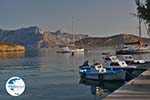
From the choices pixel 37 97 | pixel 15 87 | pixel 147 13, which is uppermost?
pixel 147 13

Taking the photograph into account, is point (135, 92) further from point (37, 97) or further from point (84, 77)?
point (84, 77)

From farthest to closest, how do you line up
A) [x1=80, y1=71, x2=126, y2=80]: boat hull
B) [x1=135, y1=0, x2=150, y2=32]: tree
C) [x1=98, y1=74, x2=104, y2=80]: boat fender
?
[x1=98, y1=74, x2=104, y2=80]: boat fender < [x1=80, y1=71, x2=126, y2=80]: boat hull < [x1=135, y1=0, x2=150, y2=32]: tree

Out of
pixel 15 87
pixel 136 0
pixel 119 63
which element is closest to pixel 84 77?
pixel 119 63

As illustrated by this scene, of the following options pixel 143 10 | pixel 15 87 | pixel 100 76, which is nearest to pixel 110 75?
pixel 100 76

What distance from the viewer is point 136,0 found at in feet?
72.6

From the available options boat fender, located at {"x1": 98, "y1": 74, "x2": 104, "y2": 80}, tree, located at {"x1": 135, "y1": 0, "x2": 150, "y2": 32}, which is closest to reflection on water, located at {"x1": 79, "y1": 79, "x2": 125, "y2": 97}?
boat fender, located at {"x1": 98, "y1": 74, "x2": 104, "y2": 80}

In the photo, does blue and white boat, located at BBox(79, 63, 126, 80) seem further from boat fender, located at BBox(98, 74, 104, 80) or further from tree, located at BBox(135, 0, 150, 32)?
tree, located at BBox(135, 0, 150, 32)

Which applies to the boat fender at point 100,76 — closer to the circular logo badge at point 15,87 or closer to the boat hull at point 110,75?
the boat hull at point 110,75

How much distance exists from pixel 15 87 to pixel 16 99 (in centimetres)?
2144

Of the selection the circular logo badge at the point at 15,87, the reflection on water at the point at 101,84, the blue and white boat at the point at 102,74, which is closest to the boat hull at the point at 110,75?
the blue and white boat at the point at 102,74

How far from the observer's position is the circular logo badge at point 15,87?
833 centimetres

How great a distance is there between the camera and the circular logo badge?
Answer: 27.3 feet

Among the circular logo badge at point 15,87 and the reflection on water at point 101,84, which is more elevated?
the circular logo badge at point 15,87

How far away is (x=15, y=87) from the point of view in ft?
27.7
